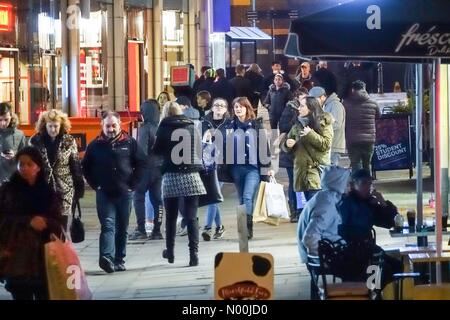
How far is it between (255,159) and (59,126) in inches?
120

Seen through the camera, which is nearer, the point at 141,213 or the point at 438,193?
the point at 438,193

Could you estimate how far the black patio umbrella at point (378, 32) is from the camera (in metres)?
9.83

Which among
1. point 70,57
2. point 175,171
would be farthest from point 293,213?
point 70,57

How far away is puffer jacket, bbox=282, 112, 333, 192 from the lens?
15430 mm

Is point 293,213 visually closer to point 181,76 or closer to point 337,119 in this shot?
point 337,119

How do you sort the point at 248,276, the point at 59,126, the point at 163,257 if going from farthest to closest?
1. the point at 163,257
2. the point at 59,126
3. the point at 248,276

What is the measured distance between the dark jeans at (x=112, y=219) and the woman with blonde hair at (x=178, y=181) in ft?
1.51

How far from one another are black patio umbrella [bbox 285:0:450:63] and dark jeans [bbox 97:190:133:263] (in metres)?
3.72

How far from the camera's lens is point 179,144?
13258 mm

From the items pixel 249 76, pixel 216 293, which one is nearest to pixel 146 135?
pixel 216 293

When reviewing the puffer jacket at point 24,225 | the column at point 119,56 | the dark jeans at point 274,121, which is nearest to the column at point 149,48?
the column at point 119,56

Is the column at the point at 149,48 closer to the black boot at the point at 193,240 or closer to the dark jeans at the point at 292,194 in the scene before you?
the dark jeans at the point at 292,194

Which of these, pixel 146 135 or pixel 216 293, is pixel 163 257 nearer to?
pixel 146 135

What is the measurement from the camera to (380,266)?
9812 mm
